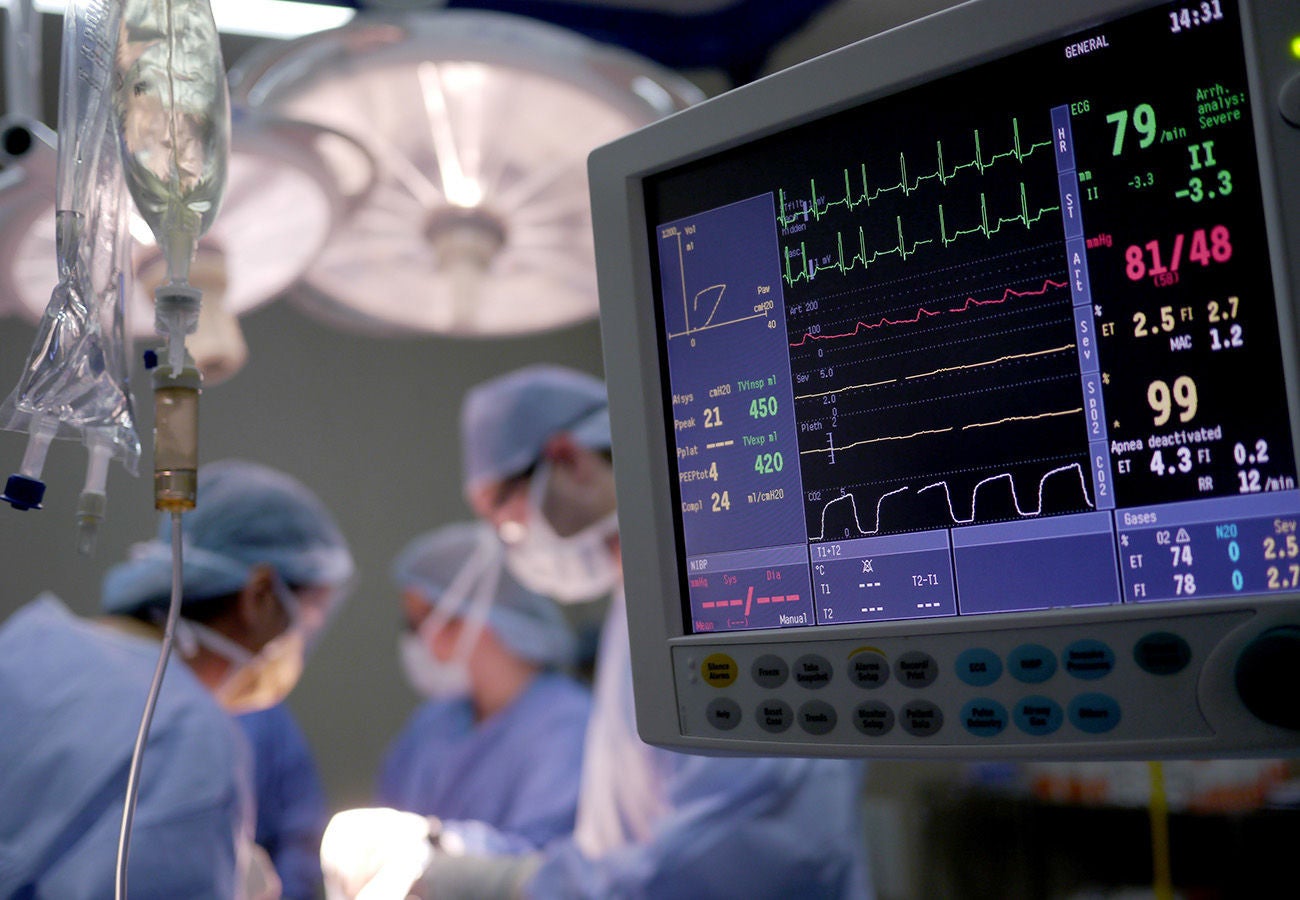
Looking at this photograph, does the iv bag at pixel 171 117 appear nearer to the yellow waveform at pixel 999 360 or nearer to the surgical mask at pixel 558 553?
the yellow waveform at pixel 999 360

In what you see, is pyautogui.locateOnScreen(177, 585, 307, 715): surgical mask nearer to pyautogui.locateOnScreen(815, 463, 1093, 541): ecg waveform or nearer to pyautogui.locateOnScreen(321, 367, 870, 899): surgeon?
pyautogui.locateOnScreen(321, 367, 870, 899): surgeon

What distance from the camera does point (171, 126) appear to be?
743 mm

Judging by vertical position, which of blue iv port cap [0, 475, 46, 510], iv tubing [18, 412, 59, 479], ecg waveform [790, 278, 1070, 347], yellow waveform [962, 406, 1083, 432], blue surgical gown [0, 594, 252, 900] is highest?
ecg waveform [790, 278, 1070, 347]

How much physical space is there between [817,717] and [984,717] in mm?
103

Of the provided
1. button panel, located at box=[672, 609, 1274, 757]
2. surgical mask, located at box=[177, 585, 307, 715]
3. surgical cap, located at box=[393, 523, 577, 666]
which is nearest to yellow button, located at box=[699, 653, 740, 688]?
button panel, located at box=[672, 609, 1274, 757]

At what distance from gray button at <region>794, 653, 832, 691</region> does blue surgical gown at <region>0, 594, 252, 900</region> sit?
4.50ft

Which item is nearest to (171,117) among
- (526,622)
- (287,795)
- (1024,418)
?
(1024,418)

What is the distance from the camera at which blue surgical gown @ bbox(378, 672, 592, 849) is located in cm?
254

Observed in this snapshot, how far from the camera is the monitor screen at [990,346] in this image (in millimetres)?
544

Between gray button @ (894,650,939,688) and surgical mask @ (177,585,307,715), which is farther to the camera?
surgical mask @ (177,585,307,715)

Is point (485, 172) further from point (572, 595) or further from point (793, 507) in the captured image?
point (572, 595)

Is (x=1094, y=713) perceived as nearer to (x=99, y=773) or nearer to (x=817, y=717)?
(x=817, y=717)

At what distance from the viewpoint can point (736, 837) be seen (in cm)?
185

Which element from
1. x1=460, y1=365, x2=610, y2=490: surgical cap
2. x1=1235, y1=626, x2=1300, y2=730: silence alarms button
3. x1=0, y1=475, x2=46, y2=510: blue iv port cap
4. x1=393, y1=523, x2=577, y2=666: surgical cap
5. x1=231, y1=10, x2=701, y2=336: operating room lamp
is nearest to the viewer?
x1=1235, y1=626, x2=1300, y2=730: silence alarms button
